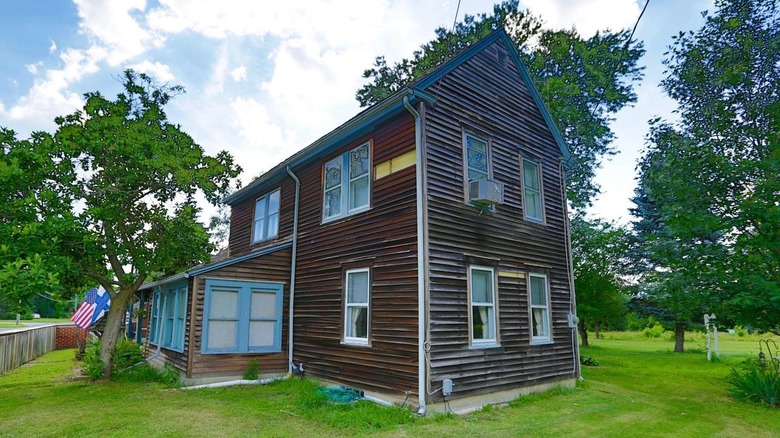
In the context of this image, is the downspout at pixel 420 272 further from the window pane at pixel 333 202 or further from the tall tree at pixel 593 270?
the tall tree at pixel 593 270

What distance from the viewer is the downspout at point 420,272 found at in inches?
281

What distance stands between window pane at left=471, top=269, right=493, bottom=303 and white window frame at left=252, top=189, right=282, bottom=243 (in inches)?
256

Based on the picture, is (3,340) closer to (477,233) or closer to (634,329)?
(477,233)

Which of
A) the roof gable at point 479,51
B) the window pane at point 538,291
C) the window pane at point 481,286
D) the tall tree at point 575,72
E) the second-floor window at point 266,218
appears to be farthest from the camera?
the tall tree at point 575,72

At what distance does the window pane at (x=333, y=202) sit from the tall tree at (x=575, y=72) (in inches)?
370

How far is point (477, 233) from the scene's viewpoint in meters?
8.65

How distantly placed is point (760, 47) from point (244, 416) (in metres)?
17.0

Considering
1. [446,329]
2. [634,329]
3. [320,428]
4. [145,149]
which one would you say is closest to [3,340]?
[145,149]

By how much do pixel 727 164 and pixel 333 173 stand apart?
30.1ft

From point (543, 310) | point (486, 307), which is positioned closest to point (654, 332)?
point (543, 310)

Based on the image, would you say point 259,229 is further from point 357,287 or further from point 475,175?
point 475,175

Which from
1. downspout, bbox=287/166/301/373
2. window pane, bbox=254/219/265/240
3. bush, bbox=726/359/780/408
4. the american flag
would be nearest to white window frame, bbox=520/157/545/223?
bush, bbox=726/359/780/408

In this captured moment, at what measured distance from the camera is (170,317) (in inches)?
472

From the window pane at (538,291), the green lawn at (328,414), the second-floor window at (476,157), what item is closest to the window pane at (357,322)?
the green lawn at (328,414)
